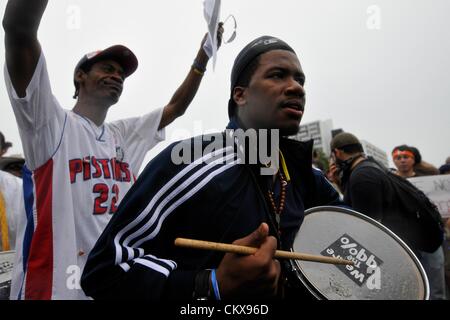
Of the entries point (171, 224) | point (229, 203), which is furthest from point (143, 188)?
point (229, 203)

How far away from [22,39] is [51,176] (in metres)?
0.69

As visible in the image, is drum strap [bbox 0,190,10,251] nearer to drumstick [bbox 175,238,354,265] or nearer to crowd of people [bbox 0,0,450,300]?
crowd of people [bbox 0,0,450,300]

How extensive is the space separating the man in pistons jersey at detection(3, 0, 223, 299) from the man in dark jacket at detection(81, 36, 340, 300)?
83 cm

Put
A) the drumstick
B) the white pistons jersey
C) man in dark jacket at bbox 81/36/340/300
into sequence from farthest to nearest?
the white pistons jersey
man in dark jacket at bbox 81/36/340/300
the drumstick

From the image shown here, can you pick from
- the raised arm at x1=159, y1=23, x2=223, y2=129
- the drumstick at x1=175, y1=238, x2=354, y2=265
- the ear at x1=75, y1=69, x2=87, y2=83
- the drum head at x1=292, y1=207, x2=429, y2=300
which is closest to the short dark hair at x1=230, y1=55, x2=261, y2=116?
the drum head at x1=292, y1=207, x2=429, y2=300

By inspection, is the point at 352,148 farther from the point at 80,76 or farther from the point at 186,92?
the point at 80,76

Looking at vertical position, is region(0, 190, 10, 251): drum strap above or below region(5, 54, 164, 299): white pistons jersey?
below

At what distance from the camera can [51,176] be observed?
207 cm

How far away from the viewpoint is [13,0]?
182 cm

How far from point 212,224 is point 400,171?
4540 millimetres

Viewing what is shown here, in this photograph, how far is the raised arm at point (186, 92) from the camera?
10.0 ft

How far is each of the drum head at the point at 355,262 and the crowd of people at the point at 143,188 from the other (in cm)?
9

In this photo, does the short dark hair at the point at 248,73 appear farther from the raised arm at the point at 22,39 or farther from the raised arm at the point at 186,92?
the raised arm at the point at 186,92

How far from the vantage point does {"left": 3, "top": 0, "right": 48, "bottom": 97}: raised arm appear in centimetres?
180
